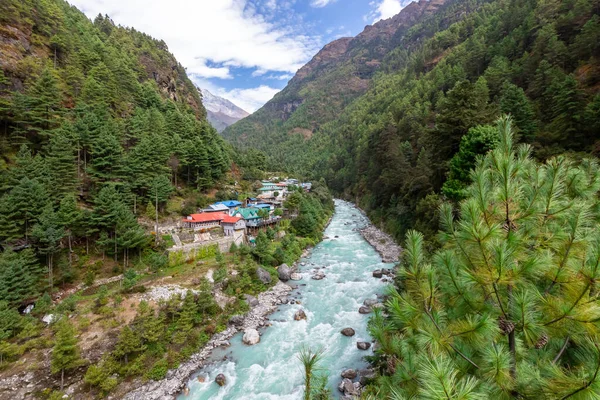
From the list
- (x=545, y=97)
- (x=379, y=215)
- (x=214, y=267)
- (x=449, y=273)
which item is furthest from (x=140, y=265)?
(x=545, y=97)

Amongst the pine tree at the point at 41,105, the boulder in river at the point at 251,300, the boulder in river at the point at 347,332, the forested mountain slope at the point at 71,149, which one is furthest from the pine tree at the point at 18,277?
the boulder in river at the point at 347,332

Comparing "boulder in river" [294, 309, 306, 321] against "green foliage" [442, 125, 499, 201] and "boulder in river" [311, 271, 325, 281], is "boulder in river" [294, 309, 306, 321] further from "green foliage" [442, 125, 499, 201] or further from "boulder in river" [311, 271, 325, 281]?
"green foliage" [442, 125, 499, 201]

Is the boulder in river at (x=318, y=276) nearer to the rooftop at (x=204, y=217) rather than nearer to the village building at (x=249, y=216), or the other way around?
the village building at (x=249, y=216)

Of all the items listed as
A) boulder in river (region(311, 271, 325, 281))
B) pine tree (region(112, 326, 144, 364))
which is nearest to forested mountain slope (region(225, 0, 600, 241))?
boulder in river (region(311, 271, 325, 281))

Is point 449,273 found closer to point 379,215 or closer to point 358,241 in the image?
point 358,241

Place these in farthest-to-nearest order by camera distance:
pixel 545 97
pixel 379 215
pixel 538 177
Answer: pixel 379 215 → pixel 545 97 → pixel 538 177

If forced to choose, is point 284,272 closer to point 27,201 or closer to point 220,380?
point 220,380

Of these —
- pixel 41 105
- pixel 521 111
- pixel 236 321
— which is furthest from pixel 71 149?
pixel 521 111
